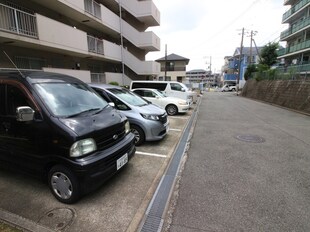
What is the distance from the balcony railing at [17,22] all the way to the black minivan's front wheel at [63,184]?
21.7 ft

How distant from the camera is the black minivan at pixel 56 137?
2.34 m

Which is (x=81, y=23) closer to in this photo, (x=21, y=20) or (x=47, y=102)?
(x=21, y=20)

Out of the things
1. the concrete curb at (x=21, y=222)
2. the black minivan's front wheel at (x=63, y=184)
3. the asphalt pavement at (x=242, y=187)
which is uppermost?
the black minivan's front wheel at (x=63, y=184)

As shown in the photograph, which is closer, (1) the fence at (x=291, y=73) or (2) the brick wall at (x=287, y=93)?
(2) the brick wall at (x=287, y=93)

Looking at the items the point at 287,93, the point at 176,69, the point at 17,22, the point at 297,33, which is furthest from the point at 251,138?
the point at 176,69

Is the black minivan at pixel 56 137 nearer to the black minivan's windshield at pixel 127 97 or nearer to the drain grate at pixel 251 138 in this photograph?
the black minivan's windshield at pixel 127 97

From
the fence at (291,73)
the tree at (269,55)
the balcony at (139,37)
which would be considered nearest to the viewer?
the fence at (291,73)

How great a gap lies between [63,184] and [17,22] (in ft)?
24.4

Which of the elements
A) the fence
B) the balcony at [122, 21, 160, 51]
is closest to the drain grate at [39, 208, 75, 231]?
the fence

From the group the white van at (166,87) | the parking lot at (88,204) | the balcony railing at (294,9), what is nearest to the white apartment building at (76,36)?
the white van at (166,87)

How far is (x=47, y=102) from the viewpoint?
2.56 m

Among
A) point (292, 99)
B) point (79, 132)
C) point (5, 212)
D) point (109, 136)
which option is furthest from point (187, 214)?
point (292, 99)

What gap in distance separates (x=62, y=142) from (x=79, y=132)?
0.85 feet

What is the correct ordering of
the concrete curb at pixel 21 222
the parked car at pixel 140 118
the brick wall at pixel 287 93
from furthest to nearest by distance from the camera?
the brick wall at pixel 287 93
the parked car at pixel 140 118
the concrete curb at pixel 21 222
